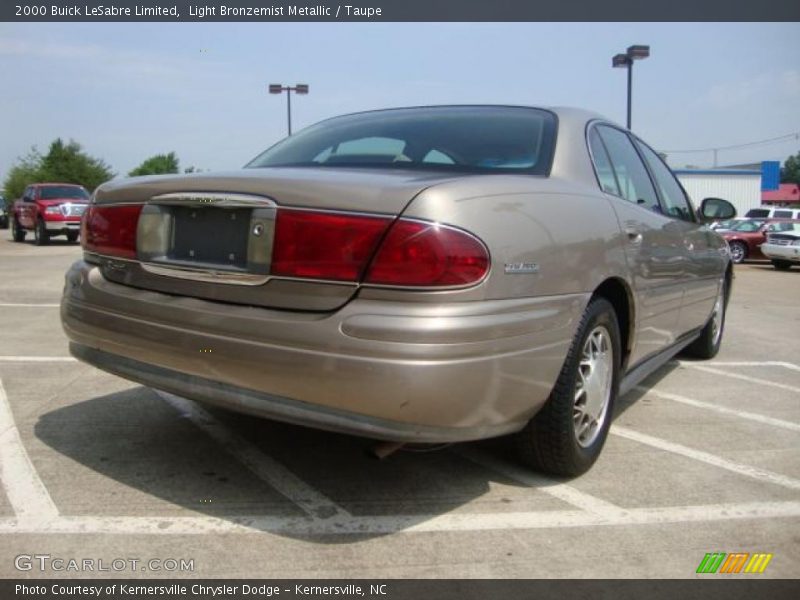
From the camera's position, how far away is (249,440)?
10.8ft

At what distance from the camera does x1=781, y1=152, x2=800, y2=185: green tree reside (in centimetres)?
11825

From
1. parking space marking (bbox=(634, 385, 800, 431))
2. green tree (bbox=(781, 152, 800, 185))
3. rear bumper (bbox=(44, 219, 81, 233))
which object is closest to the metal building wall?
rear bumper (bbox=(44, 219, 81, 233))

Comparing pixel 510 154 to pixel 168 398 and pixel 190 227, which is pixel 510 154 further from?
pixel 168 398

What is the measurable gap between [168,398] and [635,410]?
2.62m

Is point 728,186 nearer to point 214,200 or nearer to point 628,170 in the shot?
point 628,170

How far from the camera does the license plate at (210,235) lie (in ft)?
7.93

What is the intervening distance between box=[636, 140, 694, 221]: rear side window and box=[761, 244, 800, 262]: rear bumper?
15.2 metres

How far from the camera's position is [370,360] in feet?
7.02

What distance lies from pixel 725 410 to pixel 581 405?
1.64m

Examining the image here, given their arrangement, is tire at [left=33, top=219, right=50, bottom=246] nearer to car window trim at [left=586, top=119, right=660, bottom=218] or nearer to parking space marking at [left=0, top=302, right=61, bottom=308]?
parking space marking at [left=0, top=302, right=61, bottom=308]

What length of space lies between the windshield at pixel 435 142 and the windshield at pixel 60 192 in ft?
63.0

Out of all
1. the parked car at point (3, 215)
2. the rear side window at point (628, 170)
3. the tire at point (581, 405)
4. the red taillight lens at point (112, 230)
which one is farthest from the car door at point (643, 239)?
the parked car at point (3, 215)

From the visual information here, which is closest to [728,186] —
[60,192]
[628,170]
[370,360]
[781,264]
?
[781,264]
